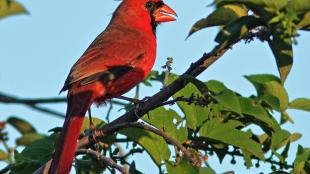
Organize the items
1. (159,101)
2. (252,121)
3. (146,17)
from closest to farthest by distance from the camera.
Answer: (159,101), (252,121), (146,17)

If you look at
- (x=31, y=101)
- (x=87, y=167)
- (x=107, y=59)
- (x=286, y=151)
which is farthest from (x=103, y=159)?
(x=107, y=59)

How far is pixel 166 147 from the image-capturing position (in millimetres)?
2127

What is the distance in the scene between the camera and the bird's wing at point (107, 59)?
135 inches

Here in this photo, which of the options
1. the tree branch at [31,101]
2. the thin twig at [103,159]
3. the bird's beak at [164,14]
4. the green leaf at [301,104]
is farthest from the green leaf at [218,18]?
the bird's beak at [164,14]

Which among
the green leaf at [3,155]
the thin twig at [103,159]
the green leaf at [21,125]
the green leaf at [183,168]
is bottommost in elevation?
the green leaf at [183,168]

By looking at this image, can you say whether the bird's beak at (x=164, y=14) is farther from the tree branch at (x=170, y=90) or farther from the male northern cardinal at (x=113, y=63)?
the tree branch at (x=170, y=90)

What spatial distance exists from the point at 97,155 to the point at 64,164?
203 mm

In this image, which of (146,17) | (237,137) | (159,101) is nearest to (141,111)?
(159,101)

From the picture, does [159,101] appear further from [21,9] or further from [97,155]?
[21,9]

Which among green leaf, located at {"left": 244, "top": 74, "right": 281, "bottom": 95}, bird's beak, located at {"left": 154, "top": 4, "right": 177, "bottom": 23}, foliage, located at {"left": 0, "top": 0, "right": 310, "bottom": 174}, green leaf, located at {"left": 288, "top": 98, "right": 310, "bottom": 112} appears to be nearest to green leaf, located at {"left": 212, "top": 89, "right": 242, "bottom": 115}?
foliage, located at {"left": 0, "top": 0, "right": 310, "bottom": 174}

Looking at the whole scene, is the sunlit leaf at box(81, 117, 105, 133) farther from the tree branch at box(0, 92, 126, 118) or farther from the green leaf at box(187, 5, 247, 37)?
the tree branch at box(0, 92, 126, 118)

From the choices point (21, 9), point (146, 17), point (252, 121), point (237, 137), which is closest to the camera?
point (21, 9)

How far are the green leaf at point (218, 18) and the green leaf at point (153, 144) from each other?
64 centimetres

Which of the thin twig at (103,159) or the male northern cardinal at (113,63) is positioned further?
the male northern cardinal at (113,63)
